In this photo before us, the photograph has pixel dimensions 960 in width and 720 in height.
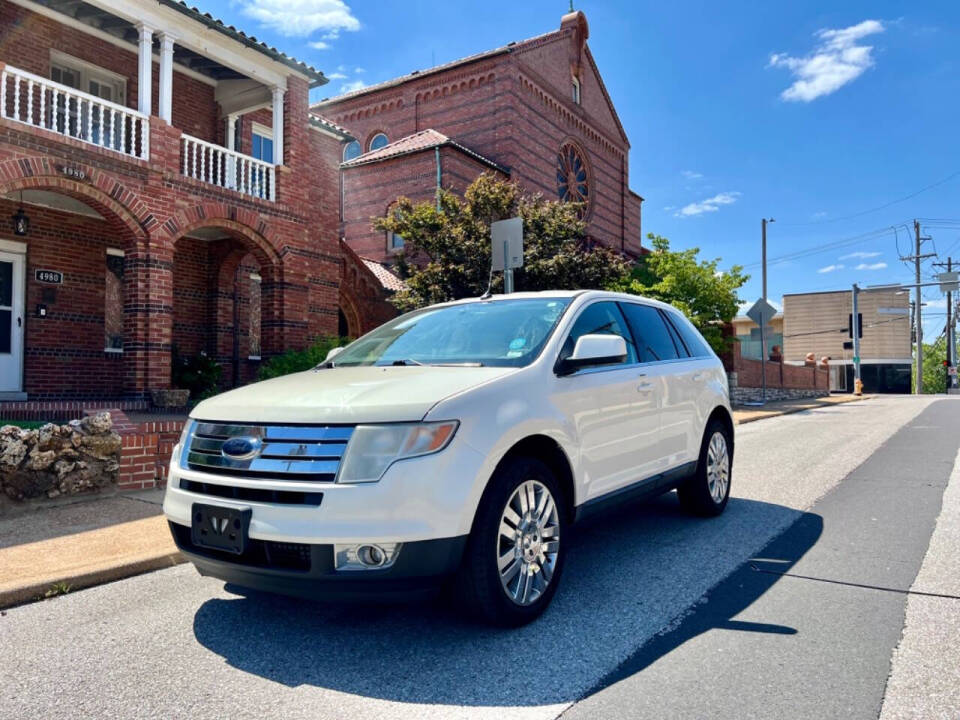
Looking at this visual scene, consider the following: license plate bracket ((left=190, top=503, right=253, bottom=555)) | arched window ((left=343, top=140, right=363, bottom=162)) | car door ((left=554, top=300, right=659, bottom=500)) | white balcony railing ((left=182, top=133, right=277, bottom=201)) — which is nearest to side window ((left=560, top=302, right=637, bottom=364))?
car door ((left=554, top=300, right=659, bottom=500))

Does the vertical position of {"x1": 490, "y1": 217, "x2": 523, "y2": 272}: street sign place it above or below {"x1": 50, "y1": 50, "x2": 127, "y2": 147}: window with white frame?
below

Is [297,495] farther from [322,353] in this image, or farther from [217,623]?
[322,353]

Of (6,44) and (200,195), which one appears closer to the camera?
(6,44)

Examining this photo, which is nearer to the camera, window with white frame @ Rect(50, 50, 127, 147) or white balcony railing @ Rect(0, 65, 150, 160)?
white balcony railing @ Rect(0, 65, 150, 160)

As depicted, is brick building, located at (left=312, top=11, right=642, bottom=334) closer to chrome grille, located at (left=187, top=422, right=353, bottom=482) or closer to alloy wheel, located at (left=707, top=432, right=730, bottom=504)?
alloy wheel, located at (left=707, top=432, right=730, bottom=504)

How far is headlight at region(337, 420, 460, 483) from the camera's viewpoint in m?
3.04

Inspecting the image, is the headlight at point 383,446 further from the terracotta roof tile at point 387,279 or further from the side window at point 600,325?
the terracotta roof tile at point 387,279

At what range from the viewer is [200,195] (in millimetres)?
12133

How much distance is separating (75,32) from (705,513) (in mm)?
12764

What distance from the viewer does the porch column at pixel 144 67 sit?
11.2 m

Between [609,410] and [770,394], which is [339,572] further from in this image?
[770,394]

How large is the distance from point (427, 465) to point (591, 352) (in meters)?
1.34

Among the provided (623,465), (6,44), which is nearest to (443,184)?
(6,44)

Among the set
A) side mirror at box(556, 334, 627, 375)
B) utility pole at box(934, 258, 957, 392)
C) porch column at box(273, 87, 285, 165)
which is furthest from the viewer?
utility pole at box(934, 258, 957, 392)
